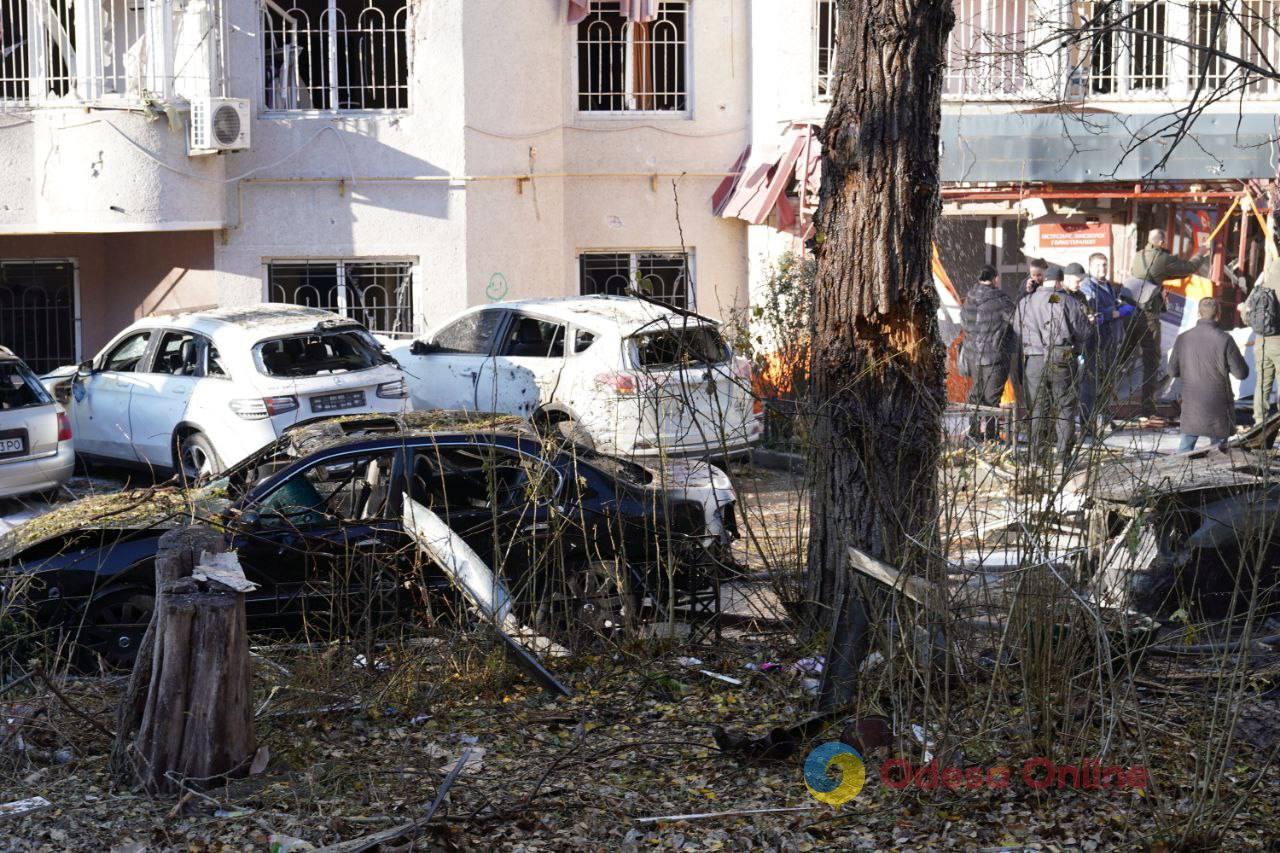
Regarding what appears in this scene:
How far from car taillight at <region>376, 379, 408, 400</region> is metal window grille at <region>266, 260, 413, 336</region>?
5567mm

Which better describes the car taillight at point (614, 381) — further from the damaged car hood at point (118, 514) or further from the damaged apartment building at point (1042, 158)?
the damaged apartment building at point (1042, 158)

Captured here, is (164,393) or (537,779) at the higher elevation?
(164,393)

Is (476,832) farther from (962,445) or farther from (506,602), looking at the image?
(962,445)

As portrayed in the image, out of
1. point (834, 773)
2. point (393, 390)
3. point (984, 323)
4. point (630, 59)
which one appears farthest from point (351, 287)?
point (834, 773)

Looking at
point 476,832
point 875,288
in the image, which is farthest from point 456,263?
point 476,832

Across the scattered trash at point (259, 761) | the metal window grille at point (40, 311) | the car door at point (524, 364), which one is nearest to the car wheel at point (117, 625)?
the scattered trash at point (259, 761)

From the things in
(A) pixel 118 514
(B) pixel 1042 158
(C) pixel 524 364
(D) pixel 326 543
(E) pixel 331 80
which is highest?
(E) pixel 331 80

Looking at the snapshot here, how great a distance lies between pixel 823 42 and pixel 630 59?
99.3 inches

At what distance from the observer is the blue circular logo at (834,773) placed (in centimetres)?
563

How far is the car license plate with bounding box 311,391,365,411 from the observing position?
1266 centimetres

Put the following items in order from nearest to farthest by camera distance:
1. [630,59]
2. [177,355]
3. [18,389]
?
[18,389], [177,355], [630,59]

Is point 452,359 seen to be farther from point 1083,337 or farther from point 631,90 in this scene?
point 631,90

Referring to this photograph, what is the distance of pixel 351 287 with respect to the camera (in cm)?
1866

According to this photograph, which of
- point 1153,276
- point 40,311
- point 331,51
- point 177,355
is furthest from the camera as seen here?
point 40,311
